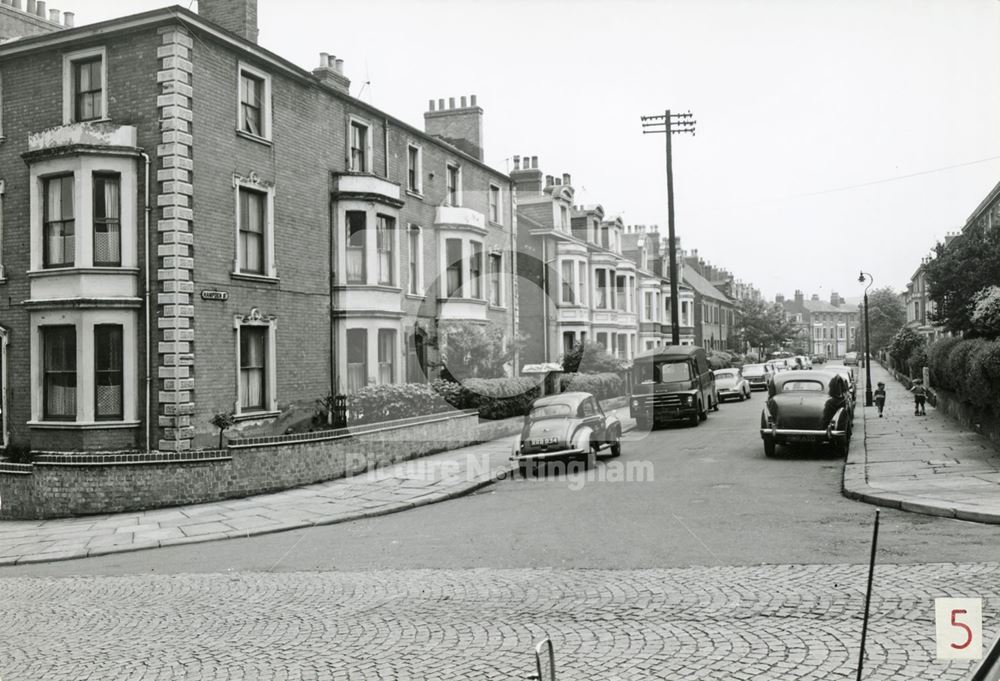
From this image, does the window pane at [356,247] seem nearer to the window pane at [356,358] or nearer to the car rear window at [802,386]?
the window pane at [356,358]

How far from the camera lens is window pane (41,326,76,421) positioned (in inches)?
686

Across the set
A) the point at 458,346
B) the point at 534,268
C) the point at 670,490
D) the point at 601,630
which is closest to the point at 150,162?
the point at 458,346

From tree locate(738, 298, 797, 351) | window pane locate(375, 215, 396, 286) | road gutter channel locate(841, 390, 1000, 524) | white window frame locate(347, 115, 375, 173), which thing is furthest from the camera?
tree locate(738, 298, 797, 351)

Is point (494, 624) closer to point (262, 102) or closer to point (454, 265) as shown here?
point (262, 102)

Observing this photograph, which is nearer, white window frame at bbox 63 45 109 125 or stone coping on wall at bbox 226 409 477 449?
stone coping on wall at bbox 226 409 477 449

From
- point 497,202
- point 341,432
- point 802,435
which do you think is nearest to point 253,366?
point 341,432

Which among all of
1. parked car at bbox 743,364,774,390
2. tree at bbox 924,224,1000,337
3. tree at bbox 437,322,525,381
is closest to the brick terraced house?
tree at bbox 437,322,525,381

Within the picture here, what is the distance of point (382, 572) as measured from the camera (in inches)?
369

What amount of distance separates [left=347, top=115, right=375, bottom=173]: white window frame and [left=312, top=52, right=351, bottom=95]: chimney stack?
89cm

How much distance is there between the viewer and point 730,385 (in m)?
39.1

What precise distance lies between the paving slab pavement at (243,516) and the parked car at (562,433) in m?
0.71

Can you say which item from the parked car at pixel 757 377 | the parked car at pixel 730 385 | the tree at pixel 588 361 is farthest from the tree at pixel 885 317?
the tree at pixel 588 361

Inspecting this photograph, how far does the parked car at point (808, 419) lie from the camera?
17875mm

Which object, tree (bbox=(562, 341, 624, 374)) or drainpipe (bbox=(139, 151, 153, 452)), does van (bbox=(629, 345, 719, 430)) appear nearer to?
tree (bbox=(562, 341, 624, 374))
